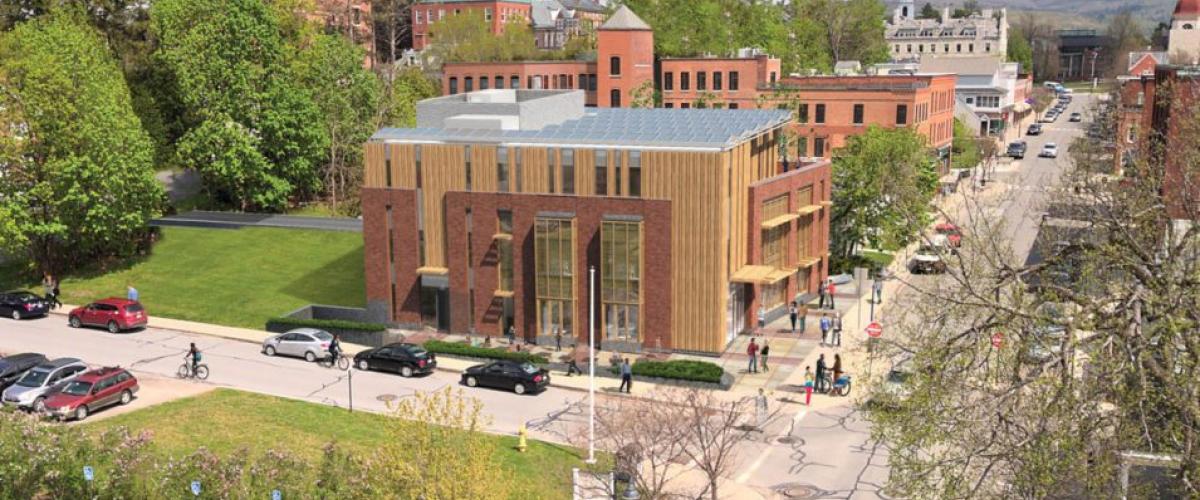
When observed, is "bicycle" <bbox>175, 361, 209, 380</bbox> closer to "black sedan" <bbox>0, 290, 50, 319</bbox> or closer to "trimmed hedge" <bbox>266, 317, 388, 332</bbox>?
"trimmed hedge" <bbox>266, 317, 388, 332</bbox>

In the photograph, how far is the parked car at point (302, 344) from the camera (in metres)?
47.2

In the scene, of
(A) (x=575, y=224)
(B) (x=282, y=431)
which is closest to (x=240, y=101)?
(A) (x=575, y=224)

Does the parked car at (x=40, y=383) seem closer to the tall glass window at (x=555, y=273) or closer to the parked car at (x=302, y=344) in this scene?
the parked car at (x=302, y=344)

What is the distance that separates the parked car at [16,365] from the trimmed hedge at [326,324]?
10712mm

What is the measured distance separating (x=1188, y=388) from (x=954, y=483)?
4.76m

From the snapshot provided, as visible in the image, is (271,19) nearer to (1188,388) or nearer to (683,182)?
(683,182)

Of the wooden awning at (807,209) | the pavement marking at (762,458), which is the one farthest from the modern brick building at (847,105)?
the pavement marking at (762,458)

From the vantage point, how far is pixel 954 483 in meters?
22.6

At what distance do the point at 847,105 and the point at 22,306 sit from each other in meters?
60.1

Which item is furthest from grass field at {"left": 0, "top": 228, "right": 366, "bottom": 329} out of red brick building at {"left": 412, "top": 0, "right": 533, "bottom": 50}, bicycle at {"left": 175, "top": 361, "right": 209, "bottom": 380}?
red brick building at {"left": 412, "top": 0, "right": 533, "bottom": 50}

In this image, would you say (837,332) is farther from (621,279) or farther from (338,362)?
(338,362)

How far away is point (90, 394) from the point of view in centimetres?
3841

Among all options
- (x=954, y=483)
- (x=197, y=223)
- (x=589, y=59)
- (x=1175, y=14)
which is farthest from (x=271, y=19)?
(x=1175, y=14)

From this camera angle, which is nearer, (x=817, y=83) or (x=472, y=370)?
(x=472, y=370)
